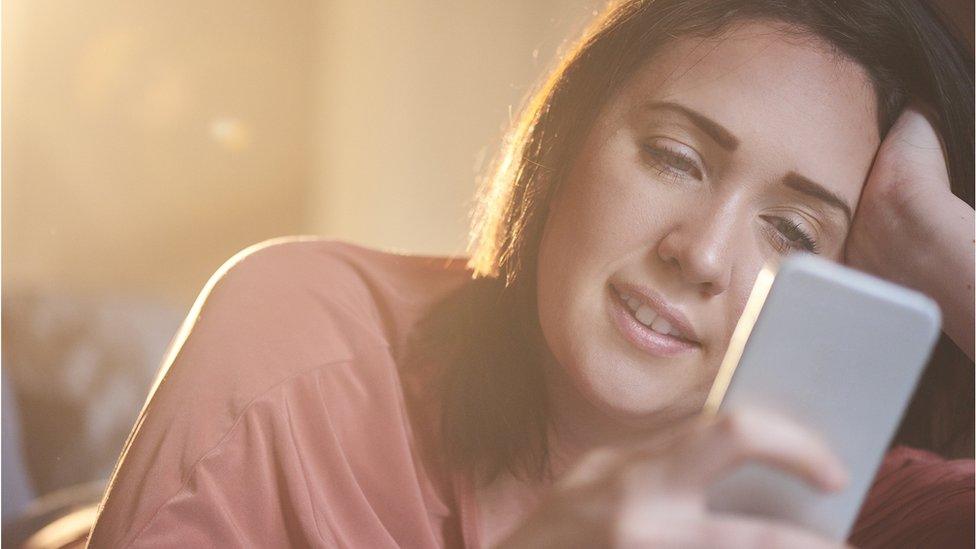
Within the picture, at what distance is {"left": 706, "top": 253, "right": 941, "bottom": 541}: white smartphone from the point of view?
0.90 ft

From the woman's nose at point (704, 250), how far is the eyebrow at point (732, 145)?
0.04 metres

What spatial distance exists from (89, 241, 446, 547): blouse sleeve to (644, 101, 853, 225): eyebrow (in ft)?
0.91

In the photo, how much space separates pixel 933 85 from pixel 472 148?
0.46 m

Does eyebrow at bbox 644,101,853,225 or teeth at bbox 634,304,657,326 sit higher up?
eyebrow at bbox 644,101,853,225

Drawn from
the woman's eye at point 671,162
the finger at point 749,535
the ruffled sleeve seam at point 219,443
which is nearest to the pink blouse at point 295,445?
the ruffled sleeve seam at point 219,443

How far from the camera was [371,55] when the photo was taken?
931 mm

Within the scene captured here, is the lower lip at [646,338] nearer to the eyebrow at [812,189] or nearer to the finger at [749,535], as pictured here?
the eyebrow at [812,189]

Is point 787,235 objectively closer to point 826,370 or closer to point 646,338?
point 646,338

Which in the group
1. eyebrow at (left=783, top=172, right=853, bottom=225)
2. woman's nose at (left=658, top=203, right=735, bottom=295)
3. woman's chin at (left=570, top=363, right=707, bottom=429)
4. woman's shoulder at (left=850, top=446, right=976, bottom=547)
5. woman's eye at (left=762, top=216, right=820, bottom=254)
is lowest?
woman's shoulder at (left=850, top=446, right=976, bottom=547)

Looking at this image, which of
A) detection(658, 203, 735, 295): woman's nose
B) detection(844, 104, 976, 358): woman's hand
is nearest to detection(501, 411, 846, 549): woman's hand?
detection(658, 203, 735, 295): woman's nose

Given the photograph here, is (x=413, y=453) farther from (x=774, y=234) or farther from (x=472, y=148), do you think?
(x=472, y=148)

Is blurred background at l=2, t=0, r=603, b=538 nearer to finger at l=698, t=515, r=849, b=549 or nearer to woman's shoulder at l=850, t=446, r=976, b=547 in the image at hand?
woman's shoulder at l=850, t=446, r=976, b=547

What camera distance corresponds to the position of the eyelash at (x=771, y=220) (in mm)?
540

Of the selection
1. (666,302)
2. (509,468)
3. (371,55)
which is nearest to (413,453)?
(509,468)
